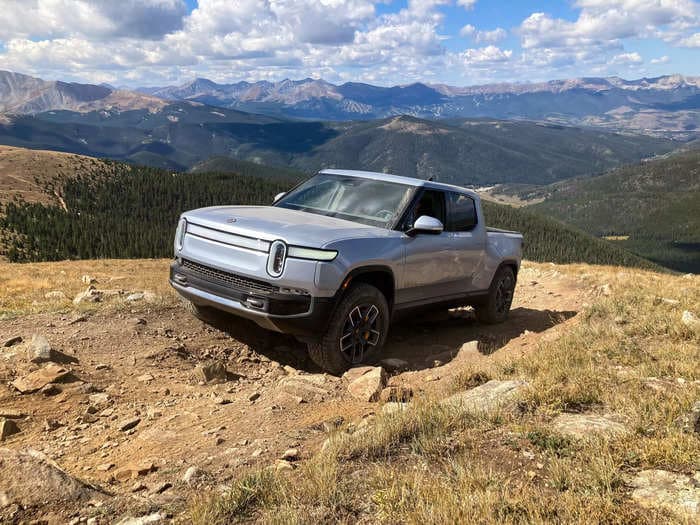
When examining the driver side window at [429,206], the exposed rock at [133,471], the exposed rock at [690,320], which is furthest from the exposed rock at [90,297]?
the exposed rock at [690,320]

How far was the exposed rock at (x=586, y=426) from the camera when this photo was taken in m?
3.97

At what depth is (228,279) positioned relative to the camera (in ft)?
20.4

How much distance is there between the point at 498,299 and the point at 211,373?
573cm

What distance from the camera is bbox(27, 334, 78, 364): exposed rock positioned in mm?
5818

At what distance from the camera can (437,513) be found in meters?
2.89

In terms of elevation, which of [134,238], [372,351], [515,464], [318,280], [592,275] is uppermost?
[318,280]

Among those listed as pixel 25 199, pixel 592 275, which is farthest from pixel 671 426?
pixel 25 199

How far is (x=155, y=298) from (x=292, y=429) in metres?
4.83

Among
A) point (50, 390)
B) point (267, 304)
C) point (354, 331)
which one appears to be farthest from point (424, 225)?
point (50, 390)

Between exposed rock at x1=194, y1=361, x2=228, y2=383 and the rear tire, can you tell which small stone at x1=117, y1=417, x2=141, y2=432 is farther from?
the rear tire

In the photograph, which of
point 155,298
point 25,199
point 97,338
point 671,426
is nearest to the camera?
point 671,426

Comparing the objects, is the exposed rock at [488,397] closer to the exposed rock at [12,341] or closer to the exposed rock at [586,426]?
the exposed rock at [586,426]

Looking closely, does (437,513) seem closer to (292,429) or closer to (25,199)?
(292,429)

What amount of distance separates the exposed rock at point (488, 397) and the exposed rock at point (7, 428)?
149 inches
